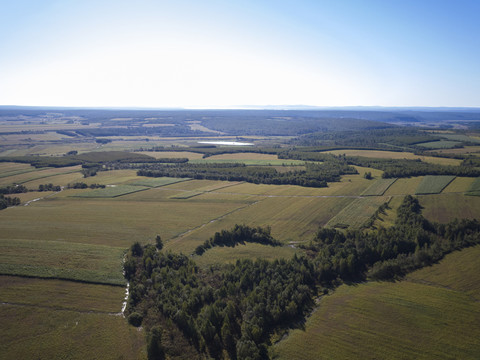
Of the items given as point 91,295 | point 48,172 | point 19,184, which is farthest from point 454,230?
point 48,172

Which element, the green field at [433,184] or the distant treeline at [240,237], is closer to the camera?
the distant treeline at [240,237]

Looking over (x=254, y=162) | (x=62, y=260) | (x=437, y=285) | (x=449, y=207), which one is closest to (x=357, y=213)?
(x=449, y=207)

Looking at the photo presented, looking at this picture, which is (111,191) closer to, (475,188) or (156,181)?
(156,181)

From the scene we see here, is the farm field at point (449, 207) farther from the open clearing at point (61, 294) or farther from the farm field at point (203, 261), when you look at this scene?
the open clearing at point (61, 294)

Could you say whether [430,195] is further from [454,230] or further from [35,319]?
[35,319]

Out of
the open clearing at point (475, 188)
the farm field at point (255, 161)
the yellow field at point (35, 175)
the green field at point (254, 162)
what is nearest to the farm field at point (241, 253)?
the open clearing at point (475, 188)

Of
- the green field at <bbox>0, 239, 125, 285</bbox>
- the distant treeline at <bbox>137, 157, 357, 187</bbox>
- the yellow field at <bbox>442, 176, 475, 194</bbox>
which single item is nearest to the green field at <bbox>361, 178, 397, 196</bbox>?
the distant treeline at <bbox>137, 157, 357, 187</bbox>
